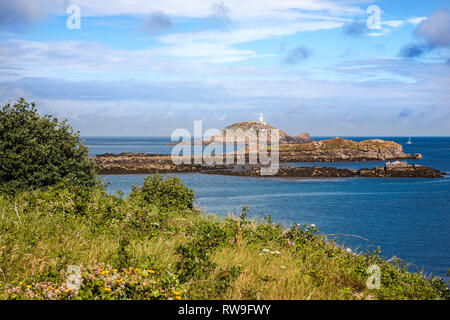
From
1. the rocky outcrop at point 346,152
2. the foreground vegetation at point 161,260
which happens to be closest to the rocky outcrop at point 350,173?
the rocky outcrop at point 346,152

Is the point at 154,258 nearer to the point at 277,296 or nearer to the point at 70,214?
the point at 277,296

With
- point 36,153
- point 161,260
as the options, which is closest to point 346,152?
point 36,153

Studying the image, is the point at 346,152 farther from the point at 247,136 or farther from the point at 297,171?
the point at 247,136

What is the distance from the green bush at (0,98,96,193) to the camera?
13648mm

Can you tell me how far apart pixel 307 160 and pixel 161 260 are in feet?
298

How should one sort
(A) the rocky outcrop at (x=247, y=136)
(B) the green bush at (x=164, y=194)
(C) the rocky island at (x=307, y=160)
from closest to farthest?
(B) the green bush at (x=164, y=194) < (C) the rocky island at (x=307, y=160) < (A) the rocky outcrop at (x=247, y=136)

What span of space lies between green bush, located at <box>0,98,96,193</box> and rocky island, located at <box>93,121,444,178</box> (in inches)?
636

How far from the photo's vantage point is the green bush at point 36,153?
44.8ft

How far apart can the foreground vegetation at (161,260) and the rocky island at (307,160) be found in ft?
78.0

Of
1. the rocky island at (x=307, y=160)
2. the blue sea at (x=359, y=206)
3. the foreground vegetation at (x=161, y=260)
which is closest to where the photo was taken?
the foreground vegetation at (x=161, y=260)

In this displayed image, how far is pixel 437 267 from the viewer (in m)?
19.5

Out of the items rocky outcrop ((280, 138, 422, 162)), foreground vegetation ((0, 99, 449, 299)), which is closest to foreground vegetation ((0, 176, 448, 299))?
foreground vegetation ((0, 99, 449, 299))

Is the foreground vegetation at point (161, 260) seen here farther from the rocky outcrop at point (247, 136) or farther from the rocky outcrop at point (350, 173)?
the rocky outcrop at point (247, 136)

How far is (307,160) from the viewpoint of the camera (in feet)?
311
